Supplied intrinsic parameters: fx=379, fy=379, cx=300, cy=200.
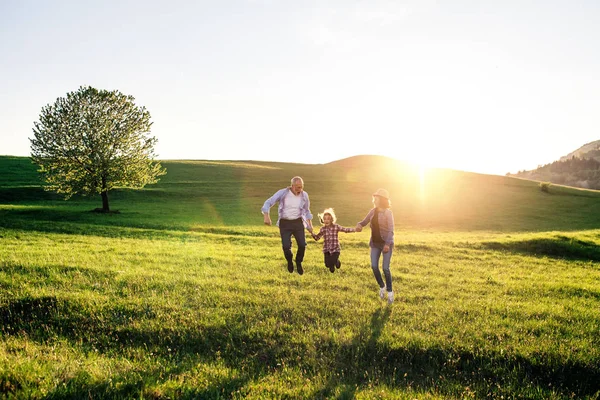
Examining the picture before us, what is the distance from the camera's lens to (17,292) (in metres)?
10.2

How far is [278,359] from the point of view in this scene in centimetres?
727

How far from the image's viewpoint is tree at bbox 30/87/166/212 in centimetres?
3909

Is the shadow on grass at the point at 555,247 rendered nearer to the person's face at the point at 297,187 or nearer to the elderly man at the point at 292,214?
the elderly man at the point at 292,214

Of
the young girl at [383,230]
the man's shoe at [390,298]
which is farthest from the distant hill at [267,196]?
the man's shoe at [390,298]

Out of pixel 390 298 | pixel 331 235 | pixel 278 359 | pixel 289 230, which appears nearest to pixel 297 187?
pixel 289 230

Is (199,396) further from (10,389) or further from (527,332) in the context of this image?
(527,332)

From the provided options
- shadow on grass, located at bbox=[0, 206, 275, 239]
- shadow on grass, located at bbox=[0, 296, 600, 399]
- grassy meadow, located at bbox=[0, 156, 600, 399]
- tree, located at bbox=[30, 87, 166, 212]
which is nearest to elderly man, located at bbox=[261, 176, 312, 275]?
grassy meadow, located at bbox=[0, 156, 600, 399]

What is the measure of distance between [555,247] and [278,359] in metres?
24.0

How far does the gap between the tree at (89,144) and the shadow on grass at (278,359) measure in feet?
115

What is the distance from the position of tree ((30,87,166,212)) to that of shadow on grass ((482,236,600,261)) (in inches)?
1435

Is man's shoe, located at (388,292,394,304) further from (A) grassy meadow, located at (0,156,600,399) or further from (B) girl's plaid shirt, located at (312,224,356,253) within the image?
(B) girl's plaid shirt, located at (312,224,356,253)

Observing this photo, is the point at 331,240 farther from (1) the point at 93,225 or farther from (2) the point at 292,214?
(1) the point at 93,225

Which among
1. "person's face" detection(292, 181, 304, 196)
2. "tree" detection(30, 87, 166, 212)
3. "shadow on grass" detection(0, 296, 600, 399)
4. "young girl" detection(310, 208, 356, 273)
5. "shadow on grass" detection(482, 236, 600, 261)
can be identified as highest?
"tree" detection(30, 87, 166, 212)

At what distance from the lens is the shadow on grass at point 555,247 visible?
23.1 m
